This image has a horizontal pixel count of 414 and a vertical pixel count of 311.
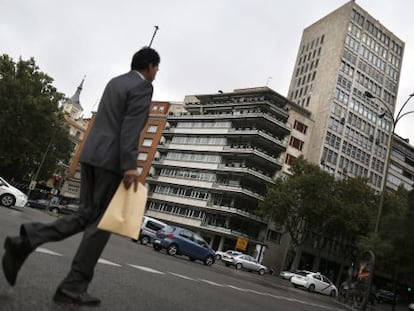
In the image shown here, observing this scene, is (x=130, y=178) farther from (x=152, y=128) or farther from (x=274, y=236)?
(x=152, y=128)

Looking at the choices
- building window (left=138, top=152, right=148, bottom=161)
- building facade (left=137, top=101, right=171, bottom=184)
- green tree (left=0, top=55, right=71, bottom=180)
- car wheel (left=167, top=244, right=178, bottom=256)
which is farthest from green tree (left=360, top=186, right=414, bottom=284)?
building window (left=138, top=152, right=148, bottom=161)

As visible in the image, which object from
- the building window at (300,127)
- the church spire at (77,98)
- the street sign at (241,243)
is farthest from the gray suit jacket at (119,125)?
the church spire at (77,98)

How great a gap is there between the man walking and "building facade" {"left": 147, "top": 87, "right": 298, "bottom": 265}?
57.4 meters

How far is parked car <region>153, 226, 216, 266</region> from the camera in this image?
75.9 ft

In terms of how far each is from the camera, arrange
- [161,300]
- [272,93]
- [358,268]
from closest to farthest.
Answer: [161,300] < [358,268] < [272,93]

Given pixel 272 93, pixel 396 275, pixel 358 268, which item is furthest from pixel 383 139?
pixel 358 268

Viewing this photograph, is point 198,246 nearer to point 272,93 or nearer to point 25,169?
point 25,169

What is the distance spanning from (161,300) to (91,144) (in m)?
1.98

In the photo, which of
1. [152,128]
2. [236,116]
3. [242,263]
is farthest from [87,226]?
[152,128]

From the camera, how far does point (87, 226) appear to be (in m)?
3.46

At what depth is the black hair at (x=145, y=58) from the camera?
12.5 feet

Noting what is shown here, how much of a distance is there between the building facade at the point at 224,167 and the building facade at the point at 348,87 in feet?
25.6

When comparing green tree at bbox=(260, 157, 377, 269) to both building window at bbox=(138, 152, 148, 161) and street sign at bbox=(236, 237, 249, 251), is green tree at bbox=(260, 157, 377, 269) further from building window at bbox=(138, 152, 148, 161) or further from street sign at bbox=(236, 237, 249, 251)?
building window at bbox=(138, 152, 148, 161)

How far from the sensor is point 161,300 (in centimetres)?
470
